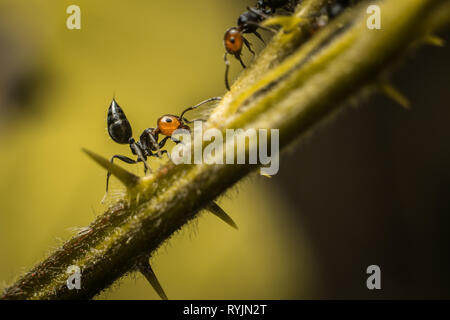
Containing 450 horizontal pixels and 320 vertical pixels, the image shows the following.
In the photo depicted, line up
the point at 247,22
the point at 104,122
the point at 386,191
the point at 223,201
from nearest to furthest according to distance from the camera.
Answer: the point at 247,22, the point at 223,201, the point at 104,122, the point at 386,191

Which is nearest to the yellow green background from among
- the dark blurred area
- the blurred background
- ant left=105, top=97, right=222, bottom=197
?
the blurred background

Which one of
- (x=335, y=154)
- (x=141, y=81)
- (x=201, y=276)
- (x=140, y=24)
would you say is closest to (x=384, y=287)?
(x=335, y=154)

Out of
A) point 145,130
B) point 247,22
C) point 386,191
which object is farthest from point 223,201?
point 386,191

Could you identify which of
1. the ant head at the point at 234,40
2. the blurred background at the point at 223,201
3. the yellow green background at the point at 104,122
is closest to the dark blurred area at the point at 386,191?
the blurred background at the point at 223,201

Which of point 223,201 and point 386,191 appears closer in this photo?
point 223,201

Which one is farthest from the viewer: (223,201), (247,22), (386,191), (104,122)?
(386,191)

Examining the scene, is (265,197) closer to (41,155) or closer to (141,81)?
(141,81)

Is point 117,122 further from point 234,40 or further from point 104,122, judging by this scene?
point 104,122

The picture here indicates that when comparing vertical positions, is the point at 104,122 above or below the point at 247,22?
above
